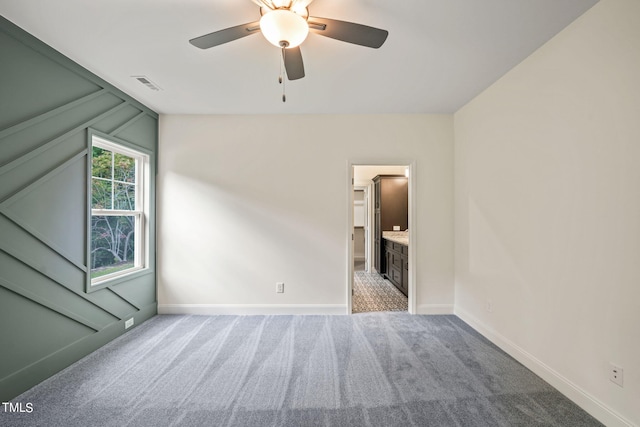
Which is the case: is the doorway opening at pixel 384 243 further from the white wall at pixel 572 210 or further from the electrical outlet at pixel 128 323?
the electrical outlet at pixel 128 323

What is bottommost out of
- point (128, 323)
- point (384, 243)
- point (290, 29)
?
point (128, 323)

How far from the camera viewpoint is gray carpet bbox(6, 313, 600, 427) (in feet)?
5.50

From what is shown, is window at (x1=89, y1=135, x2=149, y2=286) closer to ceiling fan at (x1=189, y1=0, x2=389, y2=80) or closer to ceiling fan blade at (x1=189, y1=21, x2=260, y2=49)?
ceiling fan blade at (x1=189, y1=21, x2=260, y2=49)

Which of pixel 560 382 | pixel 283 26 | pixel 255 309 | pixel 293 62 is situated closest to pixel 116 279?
pixel 255 309

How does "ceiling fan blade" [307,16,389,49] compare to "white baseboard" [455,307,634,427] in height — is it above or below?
above

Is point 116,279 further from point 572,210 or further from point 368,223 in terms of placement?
point 368,223

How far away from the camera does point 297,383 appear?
2.01m

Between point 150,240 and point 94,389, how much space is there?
1.71 m

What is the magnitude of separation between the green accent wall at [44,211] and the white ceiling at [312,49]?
0.23 m

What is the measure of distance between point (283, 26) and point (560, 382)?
9.64ft

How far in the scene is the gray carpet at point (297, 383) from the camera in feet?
5.50

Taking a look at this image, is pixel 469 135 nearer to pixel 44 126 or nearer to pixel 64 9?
pixel 64 9

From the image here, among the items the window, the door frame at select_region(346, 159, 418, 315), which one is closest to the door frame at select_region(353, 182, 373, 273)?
the door frame at select_region(346, 159, 418, 315)

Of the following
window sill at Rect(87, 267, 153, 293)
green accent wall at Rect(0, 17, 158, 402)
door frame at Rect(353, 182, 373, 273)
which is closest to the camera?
green accent wall at Rect(0, 17, 158, 402)
